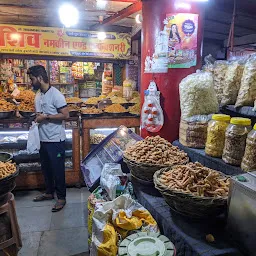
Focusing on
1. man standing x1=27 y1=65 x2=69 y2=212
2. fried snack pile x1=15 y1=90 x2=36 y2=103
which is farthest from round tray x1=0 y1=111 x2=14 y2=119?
man standing x1=27 y1=65 x2=69 y2=212

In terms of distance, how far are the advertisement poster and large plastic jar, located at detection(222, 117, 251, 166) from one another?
120 cm

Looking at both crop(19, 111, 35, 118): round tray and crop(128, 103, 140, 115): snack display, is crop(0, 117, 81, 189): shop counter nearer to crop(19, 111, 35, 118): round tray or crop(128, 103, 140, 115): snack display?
crop(19, 111, 35, 118): round tray

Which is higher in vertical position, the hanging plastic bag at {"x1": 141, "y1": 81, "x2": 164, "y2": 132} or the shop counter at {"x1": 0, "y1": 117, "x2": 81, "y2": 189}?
the hanging plastic bag at {"x1": 141, "y1": 81, "x2": 164, "y2": 132}

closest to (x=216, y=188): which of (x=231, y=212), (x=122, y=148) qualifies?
(x=231, y=212)

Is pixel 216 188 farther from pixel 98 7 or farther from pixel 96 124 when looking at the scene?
pixel 98 7

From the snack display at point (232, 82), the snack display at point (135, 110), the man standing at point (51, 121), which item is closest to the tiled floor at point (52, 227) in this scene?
the man standing at point (51, 121)

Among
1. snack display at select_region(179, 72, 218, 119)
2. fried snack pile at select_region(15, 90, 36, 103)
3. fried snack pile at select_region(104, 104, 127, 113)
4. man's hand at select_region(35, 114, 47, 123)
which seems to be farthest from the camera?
fried snack pile at select_region(104, 104, 127, 113)

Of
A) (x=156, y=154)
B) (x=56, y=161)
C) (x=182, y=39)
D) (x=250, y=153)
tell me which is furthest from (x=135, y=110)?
(x=250, y=153)

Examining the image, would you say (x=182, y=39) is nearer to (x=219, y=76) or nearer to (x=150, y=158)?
(x=219, y=76)

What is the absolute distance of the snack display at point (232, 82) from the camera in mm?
2229

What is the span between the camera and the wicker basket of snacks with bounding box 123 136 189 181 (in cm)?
201

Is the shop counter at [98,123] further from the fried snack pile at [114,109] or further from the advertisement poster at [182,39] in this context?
the advertisement poster at [182,39]

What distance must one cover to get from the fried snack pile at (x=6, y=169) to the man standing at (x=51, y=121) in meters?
1.08

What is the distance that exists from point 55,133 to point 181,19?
2.19m
